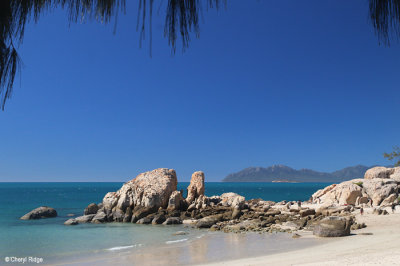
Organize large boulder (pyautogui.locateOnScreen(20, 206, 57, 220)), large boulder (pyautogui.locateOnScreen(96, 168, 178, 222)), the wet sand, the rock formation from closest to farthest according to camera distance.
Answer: the wet sand, the rock formation, large boulder (pyautogui.locateOnScreen(96, 168, 178, 222)), large boulder (pyautogui.locateOnScreen(20, 206, 57, 220))

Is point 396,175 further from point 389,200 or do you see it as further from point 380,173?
point 389,200

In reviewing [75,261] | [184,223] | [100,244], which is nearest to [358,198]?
[184,223]

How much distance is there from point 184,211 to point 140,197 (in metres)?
5.27

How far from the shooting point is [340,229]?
19.1m

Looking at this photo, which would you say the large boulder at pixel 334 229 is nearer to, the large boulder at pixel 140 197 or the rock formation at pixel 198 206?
the rock formation at pixel 198 206

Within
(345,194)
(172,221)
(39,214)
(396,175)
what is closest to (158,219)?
(172,221)

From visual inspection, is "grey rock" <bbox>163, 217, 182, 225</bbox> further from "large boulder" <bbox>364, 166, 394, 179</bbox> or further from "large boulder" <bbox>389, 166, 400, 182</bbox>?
"large boulder" <bbox>389, 166, 400, 182</bbox>

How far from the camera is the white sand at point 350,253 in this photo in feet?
40.6

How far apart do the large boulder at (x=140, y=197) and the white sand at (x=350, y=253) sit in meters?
20.5

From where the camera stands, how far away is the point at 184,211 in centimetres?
3500

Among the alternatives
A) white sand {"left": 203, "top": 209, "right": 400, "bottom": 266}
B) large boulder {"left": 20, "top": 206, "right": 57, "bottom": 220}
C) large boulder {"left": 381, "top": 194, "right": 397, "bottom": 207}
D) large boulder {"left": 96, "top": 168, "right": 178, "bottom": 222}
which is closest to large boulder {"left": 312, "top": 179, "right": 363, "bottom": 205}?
large boulder {"left": 381, "top": 194, "right": 397, "bottom": 207}

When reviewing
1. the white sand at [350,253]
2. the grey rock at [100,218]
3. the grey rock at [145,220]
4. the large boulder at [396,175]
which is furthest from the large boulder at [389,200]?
the grey rock at [100,218]

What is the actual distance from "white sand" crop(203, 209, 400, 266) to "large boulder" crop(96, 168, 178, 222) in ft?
67.2

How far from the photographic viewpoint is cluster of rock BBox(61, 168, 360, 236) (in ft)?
88.0
